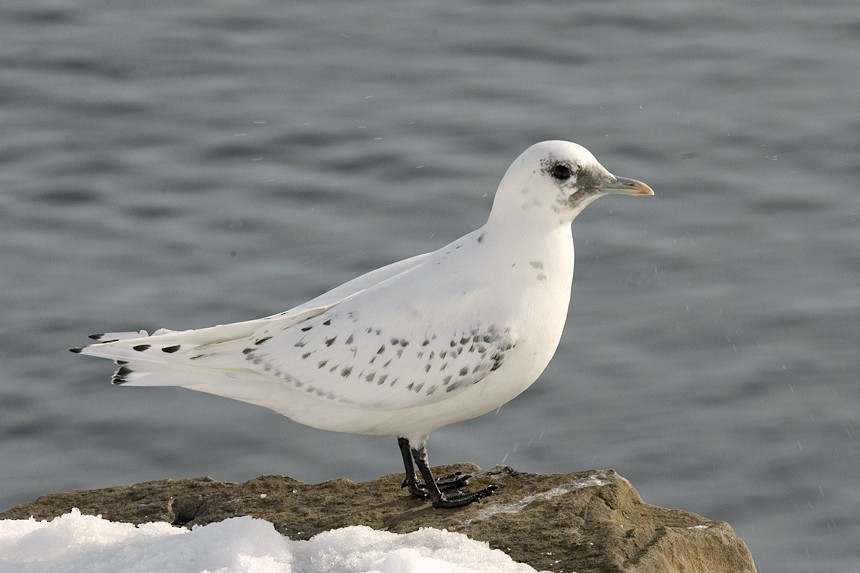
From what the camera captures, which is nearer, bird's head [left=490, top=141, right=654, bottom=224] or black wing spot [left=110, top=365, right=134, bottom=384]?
bird's head [left=490, top=141, right=654, bottom=224]

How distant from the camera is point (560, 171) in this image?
26.6 feet

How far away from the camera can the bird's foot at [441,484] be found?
825 centimetres

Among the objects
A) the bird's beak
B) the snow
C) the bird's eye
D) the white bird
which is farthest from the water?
the snow

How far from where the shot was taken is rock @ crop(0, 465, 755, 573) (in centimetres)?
733

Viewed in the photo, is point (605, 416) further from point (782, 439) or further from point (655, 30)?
point (655, 30)

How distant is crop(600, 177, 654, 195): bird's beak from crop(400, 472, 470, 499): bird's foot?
168cm

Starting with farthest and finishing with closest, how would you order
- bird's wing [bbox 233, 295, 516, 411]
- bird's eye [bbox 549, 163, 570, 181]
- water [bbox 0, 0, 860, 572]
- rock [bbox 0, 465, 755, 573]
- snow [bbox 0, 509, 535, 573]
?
water [bbox 0, 0, 860, 572]
bird's eye [bbox 549, 163, 570, 181]
bird's wing [bbox 233, 295, 516, 411]
rock [bbox 0, 465, 755, 573]
snow [bbox 0, 509, 535, 573]

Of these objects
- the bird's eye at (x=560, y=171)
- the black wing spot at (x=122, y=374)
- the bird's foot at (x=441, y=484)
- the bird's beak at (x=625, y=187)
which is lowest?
the bird's foot at (x=441, y=484)

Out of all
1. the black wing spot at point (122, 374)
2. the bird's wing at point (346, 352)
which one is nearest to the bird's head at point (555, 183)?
the bird's wing at point (346, 352)

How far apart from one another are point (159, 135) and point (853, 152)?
6090 mm

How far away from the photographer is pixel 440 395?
8062 millimetres

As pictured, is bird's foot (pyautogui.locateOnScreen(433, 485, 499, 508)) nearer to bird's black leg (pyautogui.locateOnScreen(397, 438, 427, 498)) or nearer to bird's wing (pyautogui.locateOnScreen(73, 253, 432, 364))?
bird's black leg (pyautogui.locateOnScreen(397, 438, 427, 498))

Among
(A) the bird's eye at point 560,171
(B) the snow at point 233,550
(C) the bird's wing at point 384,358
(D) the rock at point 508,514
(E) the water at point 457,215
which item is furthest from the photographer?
(E) the water at point 457,215

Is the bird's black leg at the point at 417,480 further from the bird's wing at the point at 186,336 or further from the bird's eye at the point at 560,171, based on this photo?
the bird's eye at the point at 560,171
